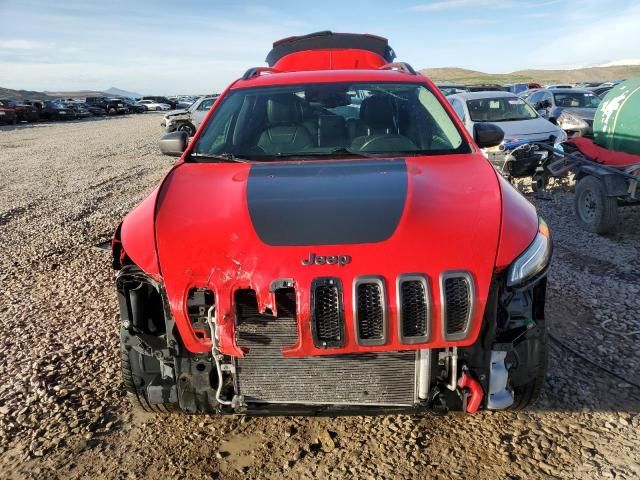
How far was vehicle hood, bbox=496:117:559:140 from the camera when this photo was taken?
9.44m

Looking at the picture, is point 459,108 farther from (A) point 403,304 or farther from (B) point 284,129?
(A) point 403,304

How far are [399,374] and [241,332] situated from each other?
0.71 m

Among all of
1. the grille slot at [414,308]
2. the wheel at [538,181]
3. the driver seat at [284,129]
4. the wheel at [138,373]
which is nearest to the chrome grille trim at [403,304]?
the grille slot at [414,308]

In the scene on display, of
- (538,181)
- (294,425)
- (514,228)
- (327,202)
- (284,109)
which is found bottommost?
(294,425)

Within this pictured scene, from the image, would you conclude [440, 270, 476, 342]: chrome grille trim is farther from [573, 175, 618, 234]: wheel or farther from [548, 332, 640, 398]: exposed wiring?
[573, 175, 618, 234]: wheel

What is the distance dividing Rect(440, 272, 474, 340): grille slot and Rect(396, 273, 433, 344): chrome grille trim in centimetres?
8

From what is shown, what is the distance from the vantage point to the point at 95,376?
10.8 ft

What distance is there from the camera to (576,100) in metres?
15.2

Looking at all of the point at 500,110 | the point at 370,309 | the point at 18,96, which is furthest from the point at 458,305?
the point at 18,96

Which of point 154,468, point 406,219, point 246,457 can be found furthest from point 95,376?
point 406,219

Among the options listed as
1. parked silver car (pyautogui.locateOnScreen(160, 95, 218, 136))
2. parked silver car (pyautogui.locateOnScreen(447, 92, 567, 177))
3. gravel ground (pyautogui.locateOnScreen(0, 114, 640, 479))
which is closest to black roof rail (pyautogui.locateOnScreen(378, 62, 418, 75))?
gravel ground (pyautogui.locateOnScreen(0, 114, 640, 479))

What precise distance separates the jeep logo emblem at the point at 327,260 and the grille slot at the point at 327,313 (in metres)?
0.08

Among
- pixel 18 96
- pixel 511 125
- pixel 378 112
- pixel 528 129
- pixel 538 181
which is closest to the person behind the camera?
pixel 378 112

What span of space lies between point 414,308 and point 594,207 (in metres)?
5.26
